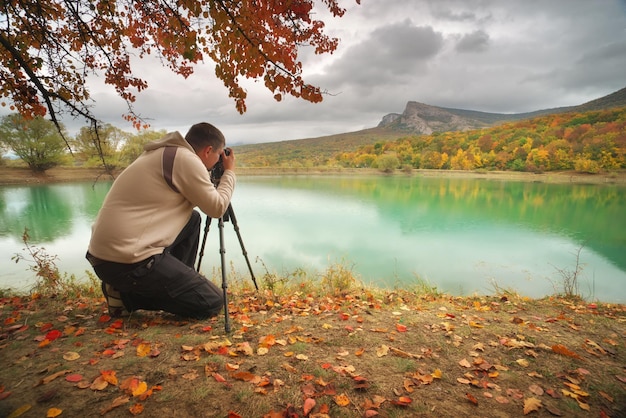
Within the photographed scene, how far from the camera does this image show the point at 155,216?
216 cm

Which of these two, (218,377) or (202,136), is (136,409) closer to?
(218,377)

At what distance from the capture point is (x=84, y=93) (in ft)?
12.3

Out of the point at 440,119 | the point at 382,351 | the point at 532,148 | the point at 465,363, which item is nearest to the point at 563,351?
the point at 465,363

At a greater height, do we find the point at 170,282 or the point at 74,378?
the point at 170,282

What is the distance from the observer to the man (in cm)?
208

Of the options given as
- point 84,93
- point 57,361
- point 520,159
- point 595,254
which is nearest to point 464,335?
point 57,361

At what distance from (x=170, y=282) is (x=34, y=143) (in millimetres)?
39681

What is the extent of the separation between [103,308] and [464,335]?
135 inches

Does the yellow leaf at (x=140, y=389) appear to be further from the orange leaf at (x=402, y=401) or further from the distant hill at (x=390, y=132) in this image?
the distant hill at (x=390, y=132)

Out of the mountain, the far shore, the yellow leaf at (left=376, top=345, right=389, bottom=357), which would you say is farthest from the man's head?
the mountain

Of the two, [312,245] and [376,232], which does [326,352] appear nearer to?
[312,245]

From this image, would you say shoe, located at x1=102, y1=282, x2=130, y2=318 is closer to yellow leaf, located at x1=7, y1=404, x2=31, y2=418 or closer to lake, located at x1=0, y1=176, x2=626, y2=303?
yellow leaf, located at x1=7, y1=404, x2=31, y2=418

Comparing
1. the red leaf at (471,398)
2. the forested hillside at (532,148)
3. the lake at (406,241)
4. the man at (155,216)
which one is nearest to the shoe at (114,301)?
the man at (155,216)

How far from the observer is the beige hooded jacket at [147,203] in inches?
81.4
